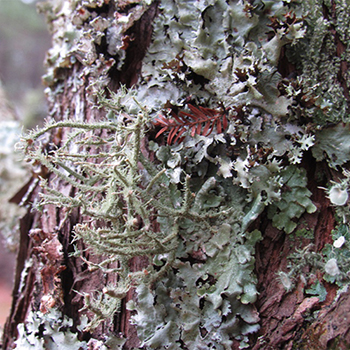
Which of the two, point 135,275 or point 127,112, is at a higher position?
point 127,112

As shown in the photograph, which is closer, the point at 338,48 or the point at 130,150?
the point at 130,150

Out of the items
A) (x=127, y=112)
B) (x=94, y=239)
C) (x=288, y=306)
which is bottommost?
(x=288, y=306)

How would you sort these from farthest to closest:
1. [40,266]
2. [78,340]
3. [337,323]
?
[40,266] < [78,340] < [337,323]

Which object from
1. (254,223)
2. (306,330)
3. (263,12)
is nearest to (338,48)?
(263,12)

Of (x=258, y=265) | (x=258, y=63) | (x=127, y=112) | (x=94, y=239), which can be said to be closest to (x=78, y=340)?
(x=94, y=239)

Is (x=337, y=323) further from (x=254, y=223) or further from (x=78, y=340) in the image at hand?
(x=78, y=340)

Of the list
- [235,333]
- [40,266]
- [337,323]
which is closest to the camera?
[337,323]
